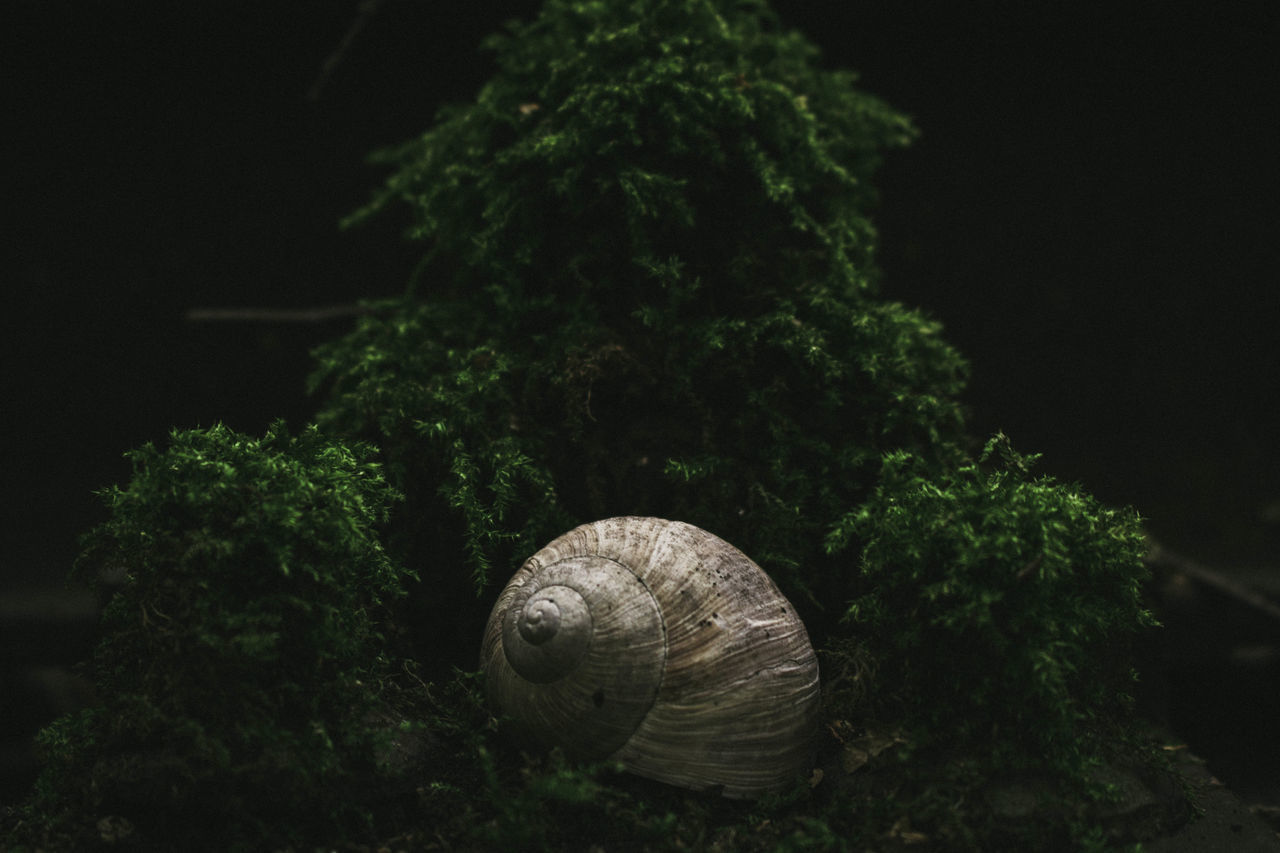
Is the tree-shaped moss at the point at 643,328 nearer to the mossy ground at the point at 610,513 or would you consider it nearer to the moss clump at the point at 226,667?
the mossy ground at the point at 610,513

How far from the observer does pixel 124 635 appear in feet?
6.98

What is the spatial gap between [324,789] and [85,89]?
136 inches

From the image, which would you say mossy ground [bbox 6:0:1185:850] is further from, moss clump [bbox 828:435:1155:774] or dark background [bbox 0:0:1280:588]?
dark background [bbox 0:0:1280:588]

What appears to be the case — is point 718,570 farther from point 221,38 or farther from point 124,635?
point 221,38

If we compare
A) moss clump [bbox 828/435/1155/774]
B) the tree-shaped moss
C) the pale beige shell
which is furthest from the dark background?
the pale beige shell

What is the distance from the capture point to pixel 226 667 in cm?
201

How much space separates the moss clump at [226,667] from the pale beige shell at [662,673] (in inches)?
15.7

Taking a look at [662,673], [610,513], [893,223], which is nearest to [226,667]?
[662,673]

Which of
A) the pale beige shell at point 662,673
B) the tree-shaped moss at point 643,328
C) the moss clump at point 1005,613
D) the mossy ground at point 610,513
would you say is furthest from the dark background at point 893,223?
the pale beige shell at point 662,673

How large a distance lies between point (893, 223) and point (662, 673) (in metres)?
2.97

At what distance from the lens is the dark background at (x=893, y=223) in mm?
4035

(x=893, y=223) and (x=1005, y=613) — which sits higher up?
(x=893, y=223)

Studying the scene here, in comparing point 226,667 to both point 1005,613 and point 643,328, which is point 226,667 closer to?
point 643,328

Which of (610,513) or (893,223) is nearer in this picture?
(610,513)
